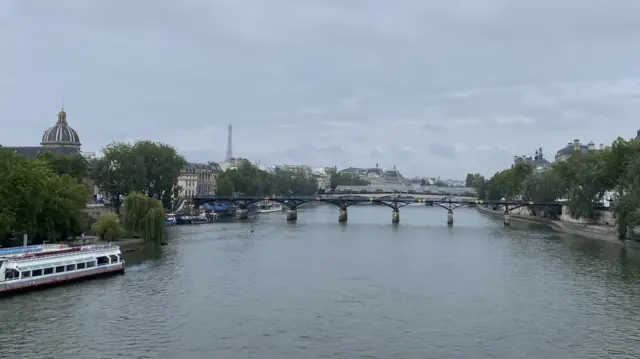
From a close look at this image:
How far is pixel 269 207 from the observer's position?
92938 mm

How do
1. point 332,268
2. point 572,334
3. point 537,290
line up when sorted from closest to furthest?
point 572,334 → point 537,290 → point 332,268

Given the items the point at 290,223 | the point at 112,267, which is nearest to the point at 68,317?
the point at 112,267

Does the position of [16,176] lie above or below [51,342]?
above

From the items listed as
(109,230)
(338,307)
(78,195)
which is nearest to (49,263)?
(338,307)

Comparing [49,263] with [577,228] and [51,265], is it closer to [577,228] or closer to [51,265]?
[51,265]

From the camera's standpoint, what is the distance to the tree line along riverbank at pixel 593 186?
44.6m

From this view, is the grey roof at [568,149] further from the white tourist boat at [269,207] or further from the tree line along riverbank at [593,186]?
the white tourist boat at [269,207]

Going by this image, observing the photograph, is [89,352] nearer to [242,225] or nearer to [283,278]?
[283,278]

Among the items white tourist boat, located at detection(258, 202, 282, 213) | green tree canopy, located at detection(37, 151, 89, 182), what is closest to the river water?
green tree canopy, located at detection(37, 151, 89, 182)

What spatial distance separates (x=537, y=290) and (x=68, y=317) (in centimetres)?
1729

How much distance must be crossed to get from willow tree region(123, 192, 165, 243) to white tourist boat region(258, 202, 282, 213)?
4655 centimetres

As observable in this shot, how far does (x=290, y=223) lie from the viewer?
65.9 metres

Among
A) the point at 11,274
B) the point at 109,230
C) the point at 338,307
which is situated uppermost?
the point at 109,230

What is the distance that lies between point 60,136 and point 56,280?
5418cm
